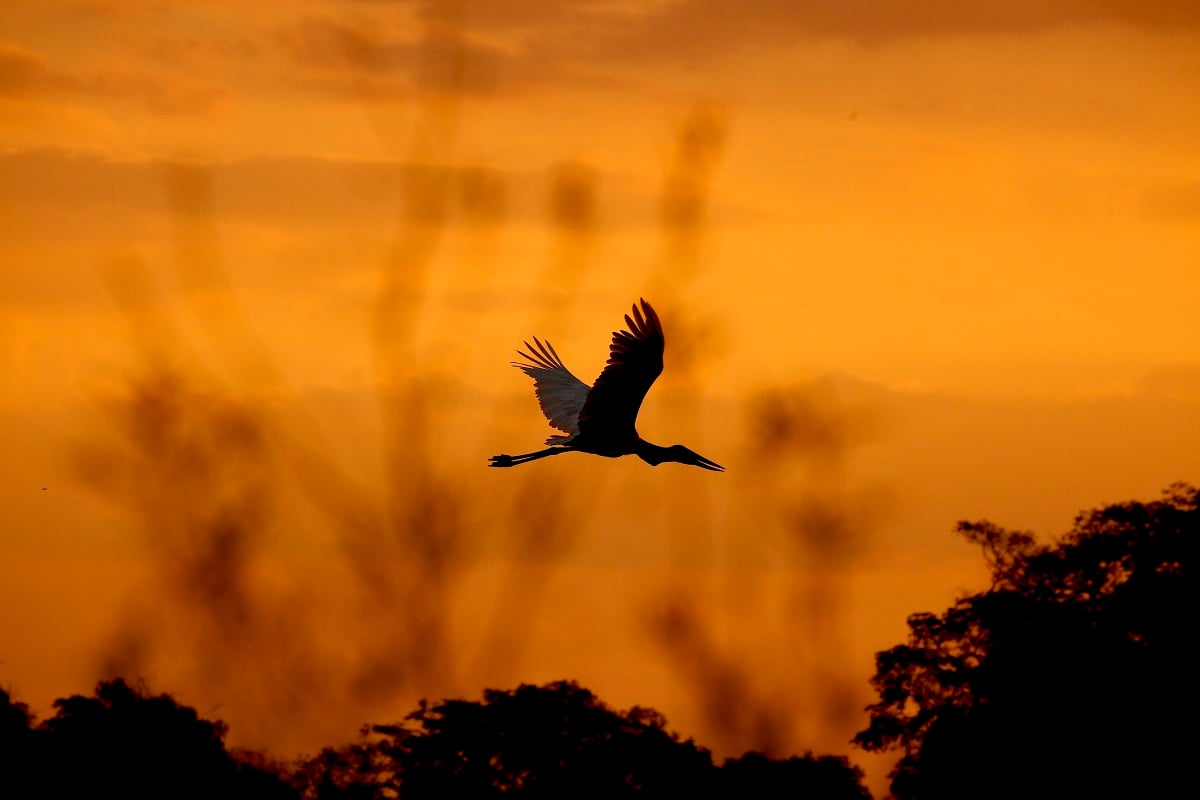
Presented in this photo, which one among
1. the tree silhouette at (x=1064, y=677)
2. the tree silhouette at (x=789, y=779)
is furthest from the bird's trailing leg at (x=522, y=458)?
the tree silhouette at (x=789, y=779)

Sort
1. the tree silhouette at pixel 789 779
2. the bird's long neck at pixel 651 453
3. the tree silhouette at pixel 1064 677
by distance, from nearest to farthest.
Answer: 1. the bird's long neck at pixel 651 453
2. the tree silhouette at pixel 1064 677
3. the tree silhouette at pixel 789 779

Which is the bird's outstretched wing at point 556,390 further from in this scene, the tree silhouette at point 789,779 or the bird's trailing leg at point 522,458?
the tree silhouette at point 789,779

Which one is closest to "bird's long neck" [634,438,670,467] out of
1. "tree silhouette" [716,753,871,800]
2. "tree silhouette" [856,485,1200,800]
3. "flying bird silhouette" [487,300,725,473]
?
"flying bird silhouette" [487,300,725,473]

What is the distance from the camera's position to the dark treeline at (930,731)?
2744 inches

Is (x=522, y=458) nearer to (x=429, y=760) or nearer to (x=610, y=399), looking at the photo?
(x=610, y=399)

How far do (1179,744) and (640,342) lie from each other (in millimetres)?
38002

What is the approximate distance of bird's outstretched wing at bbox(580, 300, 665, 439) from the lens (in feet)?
118

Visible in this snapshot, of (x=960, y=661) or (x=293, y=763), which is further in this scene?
(x=293, y=763)

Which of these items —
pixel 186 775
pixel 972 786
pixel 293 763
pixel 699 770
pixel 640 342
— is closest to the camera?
pixel 640 342

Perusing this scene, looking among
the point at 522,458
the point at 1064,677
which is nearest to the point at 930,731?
the point at 1064,677

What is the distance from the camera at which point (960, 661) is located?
75188 millimetres

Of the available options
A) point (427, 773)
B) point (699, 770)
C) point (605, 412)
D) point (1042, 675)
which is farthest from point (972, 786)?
point (605, 412)

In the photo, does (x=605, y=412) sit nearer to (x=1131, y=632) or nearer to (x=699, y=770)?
(x=1131, y=632)

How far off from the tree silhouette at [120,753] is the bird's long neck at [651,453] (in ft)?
130
